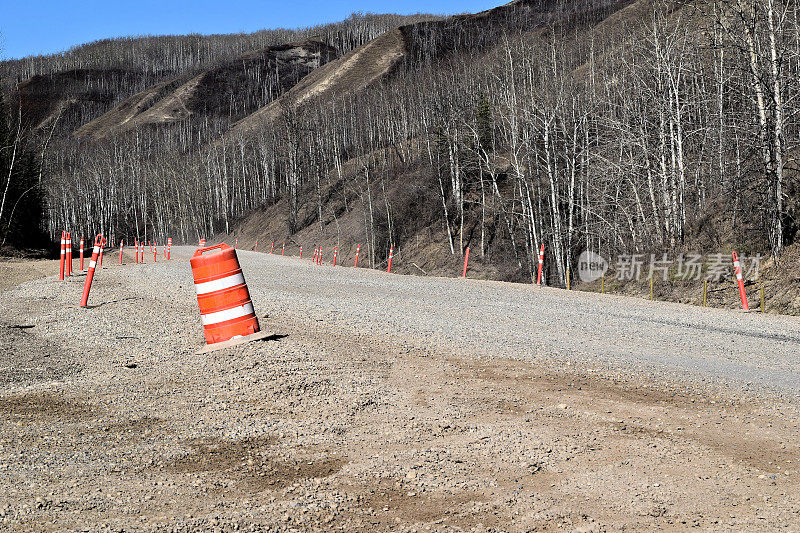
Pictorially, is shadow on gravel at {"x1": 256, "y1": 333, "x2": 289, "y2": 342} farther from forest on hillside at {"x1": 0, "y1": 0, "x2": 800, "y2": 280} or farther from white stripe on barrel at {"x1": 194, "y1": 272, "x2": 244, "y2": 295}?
forest on hillside at {"x1": 0, "y1": 0, "x2": 800, "y2": 280}

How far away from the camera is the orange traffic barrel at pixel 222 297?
813 centimetres

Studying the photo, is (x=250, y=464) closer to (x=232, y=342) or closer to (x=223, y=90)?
(x=232, y=342)

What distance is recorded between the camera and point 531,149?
33.4m

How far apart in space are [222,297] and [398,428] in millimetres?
3831

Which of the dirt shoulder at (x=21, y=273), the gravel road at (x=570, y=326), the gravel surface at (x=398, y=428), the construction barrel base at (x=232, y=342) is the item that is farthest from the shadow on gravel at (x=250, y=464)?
the dirt shoulder at (x=21, y=273)

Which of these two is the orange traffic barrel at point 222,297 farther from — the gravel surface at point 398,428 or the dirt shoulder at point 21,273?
the dirt shoulder at point 21,273

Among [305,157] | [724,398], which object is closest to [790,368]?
[724,398]

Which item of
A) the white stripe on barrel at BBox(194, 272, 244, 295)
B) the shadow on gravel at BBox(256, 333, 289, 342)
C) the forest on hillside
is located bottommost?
the shadow on gravel at BBox(256, 333, 289, 342)

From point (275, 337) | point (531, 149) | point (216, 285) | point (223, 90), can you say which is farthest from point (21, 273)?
point (223, 90)

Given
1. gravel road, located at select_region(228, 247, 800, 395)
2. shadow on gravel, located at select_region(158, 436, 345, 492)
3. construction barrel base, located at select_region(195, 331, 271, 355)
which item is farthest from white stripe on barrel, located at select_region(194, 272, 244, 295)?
shadow on gravel, located at select_region(158, 436, 345, 492)

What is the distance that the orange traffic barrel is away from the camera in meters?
8.13

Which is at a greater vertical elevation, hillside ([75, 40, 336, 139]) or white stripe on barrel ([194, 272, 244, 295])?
hillside ([75, 40, 336, 139])

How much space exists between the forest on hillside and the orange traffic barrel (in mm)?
13905

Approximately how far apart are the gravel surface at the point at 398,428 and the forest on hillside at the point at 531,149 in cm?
1202
